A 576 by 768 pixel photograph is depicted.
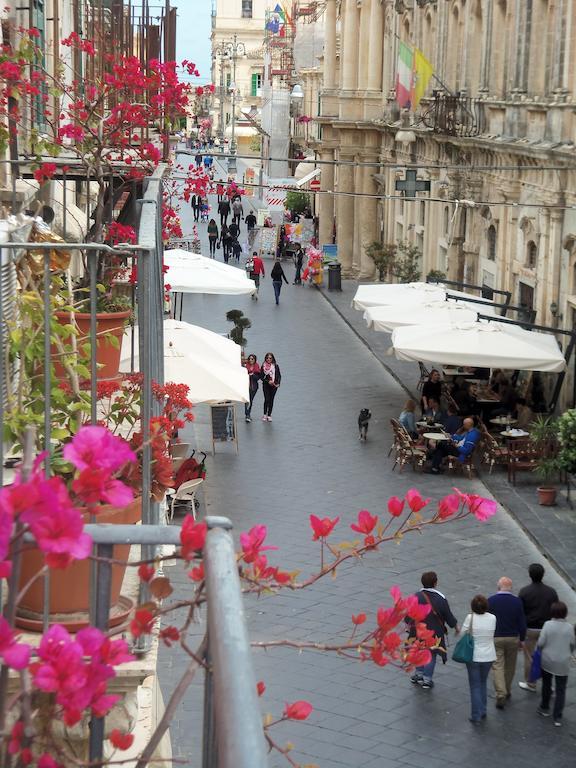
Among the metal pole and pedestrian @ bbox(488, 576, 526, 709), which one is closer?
the metal pole

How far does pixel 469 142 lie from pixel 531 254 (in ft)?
15.2

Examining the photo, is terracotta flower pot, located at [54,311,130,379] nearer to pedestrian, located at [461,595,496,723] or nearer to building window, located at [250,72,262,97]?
pedestrian, located at [461,595,496,723]

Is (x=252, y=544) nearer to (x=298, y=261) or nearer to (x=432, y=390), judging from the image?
(x=432, y=390)

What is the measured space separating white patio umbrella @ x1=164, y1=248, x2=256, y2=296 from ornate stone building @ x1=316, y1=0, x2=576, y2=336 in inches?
113

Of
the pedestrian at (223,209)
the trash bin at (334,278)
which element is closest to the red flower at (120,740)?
the trash bin at (334,278)

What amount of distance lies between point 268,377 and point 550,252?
5.62 meters

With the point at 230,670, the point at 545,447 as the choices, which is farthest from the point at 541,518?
the point at 230,670

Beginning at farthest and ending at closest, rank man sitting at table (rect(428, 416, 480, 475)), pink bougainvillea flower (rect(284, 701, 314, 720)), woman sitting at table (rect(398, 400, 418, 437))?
woman sitting at table (rect(398, 400, 418, 437)) < man sitting at table (rect(428, 416, 480, 475)) < pink bougainvillea flower (rect(284, 701, 314, 720))

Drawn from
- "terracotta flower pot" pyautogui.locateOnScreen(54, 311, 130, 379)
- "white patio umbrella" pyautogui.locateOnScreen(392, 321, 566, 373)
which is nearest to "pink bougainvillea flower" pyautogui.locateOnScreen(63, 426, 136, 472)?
"terracotta flower pot" pyautogui.locateOnScreen(54, 311, 130, 379)

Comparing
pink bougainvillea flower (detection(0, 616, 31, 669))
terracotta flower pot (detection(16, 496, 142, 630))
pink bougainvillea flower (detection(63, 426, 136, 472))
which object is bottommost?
terracotta flower pot (detection(16, 496, 142, 630))

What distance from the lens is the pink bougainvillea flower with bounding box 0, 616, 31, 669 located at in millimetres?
2193

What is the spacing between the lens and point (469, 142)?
30344 millimetres

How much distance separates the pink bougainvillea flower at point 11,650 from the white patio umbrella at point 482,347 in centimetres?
1826

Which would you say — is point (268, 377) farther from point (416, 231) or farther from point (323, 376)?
point (416, 231)
